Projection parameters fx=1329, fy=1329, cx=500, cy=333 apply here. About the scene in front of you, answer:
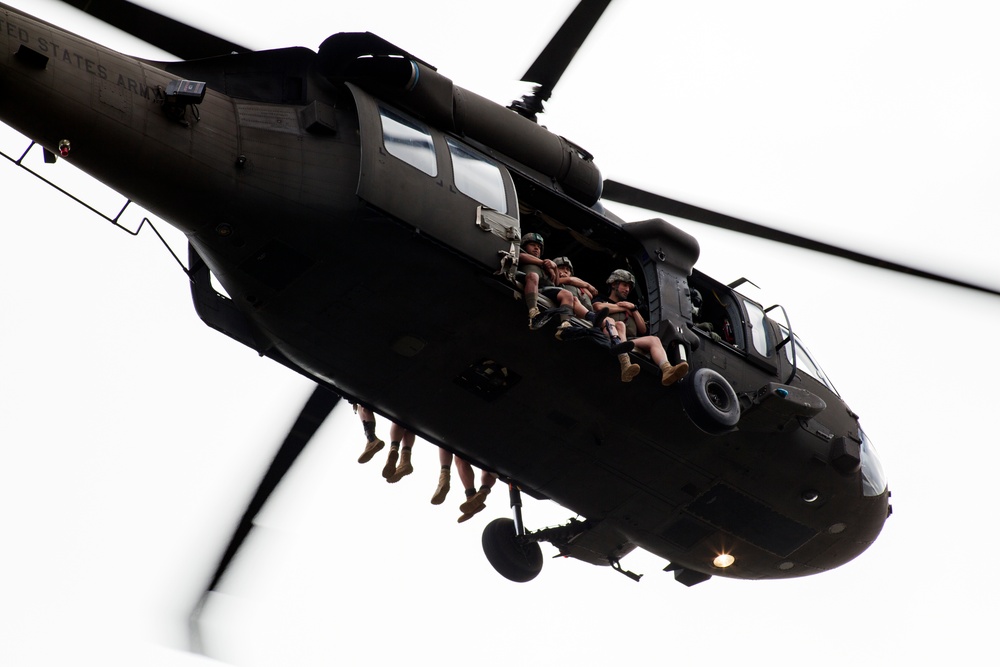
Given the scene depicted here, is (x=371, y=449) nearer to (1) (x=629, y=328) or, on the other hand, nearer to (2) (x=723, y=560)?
Answer: (1) (x=629, y=328)

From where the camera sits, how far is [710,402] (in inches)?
559

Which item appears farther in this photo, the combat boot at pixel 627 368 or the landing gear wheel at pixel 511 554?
the landing gear wheel at pixel 511 554

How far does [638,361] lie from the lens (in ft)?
46.5

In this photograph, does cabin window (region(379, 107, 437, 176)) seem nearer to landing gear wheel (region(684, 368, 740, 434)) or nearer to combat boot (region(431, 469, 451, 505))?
landing gear wheel (region(684, 368, 740, 434))

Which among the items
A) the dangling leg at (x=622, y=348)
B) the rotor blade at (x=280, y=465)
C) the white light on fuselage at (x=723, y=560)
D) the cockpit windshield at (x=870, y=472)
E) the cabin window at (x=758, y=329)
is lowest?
the rotor blade at (x=280, y=465)

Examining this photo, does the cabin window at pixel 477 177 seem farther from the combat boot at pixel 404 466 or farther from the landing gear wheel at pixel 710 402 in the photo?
the combat boot at pixel 404 466

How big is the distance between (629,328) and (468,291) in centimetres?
208

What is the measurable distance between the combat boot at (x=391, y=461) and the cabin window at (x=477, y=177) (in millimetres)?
3762

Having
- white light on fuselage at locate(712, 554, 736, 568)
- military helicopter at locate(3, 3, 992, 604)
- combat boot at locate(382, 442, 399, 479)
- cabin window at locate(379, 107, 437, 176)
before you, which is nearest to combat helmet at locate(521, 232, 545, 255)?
military helicopter at locate(3, 3, 992, 604)

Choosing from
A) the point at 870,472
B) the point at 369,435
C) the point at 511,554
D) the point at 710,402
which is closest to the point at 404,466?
the point at 369,435

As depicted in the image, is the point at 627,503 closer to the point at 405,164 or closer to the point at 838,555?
the point at 838,555

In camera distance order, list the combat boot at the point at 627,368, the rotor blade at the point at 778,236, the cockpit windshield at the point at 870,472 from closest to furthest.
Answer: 1. the combat boot at the point at 627,368
2. the rotor blade at the point at 778,236
3. the cockpit windshield at the point at 870,472

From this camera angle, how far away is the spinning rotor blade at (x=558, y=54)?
13.9 metres

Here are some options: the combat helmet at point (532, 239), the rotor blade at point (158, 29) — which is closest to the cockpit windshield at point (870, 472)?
the combat helmet at point (532, 239)
